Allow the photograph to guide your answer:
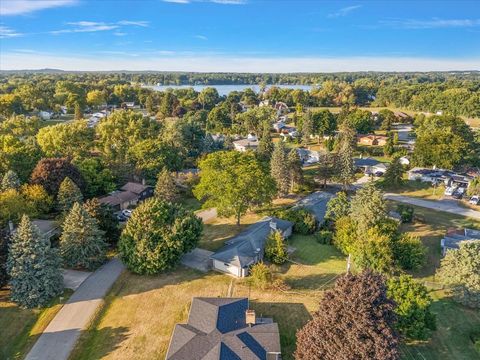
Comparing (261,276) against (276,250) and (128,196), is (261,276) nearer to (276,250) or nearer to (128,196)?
(276,250)

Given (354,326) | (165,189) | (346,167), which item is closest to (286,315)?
(354,326)

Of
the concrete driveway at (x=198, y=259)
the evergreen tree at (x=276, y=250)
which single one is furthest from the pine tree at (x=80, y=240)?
the evergreen tree at (x=276, y=250)

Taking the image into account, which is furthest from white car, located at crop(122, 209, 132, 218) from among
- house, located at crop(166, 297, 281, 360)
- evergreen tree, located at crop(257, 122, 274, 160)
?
evergreen tree, located at crop(257, 122, 274, 160)

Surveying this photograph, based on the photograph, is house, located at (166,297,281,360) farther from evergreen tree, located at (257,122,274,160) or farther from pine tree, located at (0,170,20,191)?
evergreen tree, located at (257,122,274,160)

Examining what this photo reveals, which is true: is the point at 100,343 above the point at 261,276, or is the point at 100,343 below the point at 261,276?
below

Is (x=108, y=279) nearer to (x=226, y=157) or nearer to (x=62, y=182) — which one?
(x=62, y=182)

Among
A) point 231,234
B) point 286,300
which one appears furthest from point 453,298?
point 231,234
